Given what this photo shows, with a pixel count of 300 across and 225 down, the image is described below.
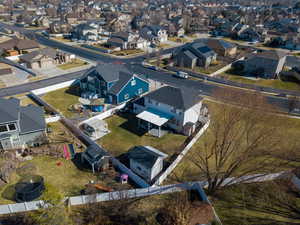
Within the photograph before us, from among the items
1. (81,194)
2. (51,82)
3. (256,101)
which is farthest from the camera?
(51,82)

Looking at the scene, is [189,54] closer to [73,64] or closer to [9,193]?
[73,64]

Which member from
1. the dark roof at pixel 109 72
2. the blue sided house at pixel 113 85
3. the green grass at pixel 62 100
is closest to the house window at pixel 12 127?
the green grass at pixel 62 100

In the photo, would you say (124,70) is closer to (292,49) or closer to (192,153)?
(192,153)

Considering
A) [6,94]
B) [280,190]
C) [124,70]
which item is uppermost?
[124,70]

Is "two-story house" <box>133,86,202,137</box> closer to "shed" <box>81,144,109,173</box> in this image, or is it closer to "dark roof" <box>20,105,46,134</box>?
"shed" <box>81,144,109,173</box>

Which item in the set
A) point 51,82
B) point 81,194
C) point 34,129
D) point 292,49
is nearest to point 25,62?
point 51,82

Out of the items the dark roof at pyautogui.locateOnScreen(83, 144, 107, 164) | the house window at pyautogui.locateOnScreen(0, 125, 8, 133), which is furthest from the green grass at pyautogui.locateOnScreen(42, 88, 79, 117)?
the dark roof at pyautogui.locateOnScreen(83, 144, 107, 164)

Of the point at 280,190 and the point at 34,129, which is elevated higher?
the point at 34,129

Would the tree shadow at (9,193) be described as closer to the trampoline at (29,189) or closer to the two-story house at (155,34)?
the trampoline at (29,189)
